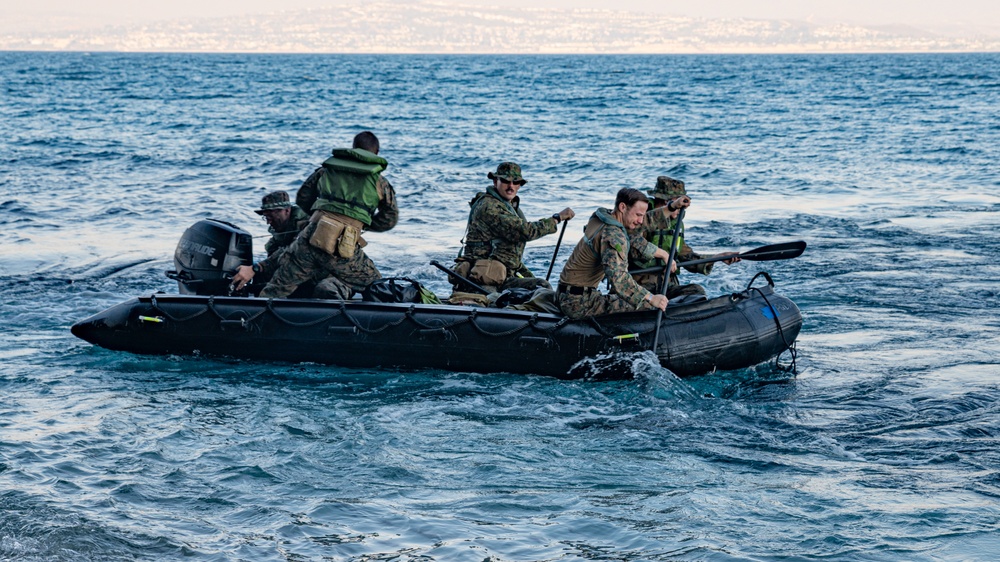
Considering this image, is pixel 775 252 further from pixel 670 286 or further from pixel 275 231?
pixel 275 231

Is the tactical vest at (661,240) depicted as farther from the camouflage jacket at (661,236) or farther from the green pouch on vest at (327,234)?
the green pouch on vest at (327,234)

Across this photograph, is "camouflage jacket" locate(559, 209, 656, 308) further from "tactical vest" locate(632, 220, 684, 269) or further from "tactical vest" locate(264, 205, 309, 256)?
"tactical vest" locate(264, 205, 309, 256)

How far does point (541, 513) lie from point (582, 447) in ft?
3.81

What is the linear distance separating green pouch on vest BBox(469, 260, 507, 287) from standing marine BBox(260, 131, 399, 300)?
2.99ft

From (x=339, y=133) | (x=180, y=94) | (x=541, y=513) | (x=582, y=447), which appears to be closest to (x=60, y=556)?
(x=541, y=513)

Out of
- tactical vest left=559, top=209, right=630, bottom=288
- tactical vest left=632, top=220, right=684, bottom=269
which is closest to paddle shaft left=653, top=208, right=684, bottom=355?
tactical vest left=559, top=209, right=630, bottom=288

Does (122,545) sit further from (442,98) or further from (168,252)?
(442,98)

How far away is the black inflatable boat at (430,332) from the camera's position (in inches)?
325

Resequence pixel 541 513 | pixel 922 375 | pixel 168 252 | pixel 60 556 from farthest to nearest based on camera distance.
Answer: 1. pixel 168 252
2. pixel 922 375
3. pixel 541 513
4. pixel 60 556

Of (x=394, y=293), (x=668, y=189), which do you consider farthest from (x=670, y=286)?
(x=394, y=293)

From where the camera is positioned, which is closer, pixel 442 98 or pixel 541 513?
pixel 541 513

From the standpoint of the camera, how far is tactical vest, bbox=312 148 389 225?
870cm

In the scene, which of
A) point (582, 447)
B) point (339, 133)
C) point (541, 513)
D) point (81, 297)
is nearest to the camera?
point (541, 513)

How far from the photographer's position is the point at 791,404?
26.1 feet
